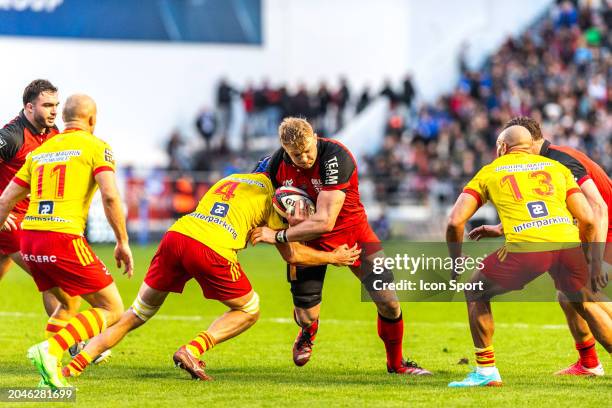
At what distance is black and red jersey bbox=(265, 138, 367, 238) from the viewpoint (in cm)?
914

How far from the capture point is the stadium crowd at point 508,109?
29422 mm

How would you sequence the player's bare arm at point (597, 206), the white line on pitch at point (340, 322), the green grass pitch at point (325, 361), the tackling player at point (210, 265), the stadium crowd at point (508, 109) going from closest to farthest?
the green grass pitch at point (325, 361), the tackling player at point (210, 265), the player's bare arm at point (597, 206), the white line on pitch at point (340, 322), the stadium crowd at point (508, 109)

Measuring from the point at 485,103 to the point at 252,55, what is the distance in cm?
851

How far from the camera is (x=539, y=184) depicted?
850 cm

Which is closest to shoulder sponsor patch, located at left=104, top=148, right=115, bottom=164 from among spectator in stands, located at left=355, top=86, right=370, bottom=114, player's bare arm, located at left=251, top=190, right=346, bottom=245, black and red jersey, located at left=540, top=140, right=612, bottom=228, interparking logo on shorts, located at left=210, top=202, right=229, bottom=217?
interparking logo on shorts, located at left=210, top=202, right=229, bottom=217

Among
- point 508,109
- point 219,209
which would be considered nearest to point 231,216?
point 219,209

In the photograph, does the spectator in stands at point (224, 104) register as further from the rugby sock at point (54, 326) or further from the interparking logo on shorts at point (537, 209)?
the interparking logo on shorts at point (537, 209)

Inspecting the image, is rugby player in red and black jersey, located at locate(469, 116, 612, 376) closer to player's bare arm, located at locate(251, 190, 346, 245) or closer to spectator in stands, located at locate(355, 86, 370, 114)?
player's bare arm, located at locate(251, 190, 346, 245)

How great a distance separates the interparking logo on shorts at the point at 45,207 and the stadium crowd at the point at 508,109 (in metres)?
20.5

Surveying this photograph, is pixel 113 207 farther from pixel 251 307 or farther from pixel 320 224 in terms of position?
pixel 320 224

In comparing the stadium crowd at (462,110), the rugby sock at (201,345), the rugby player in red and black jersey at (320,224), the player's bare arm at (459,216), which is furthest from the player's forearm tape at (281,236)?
the stadium crowd at (462,110)

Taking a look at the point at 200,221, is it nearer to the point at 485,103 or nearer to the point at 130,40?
the point at 485,103

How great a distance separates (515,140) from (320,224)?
1674mm

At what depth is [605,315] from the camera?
884 cm
